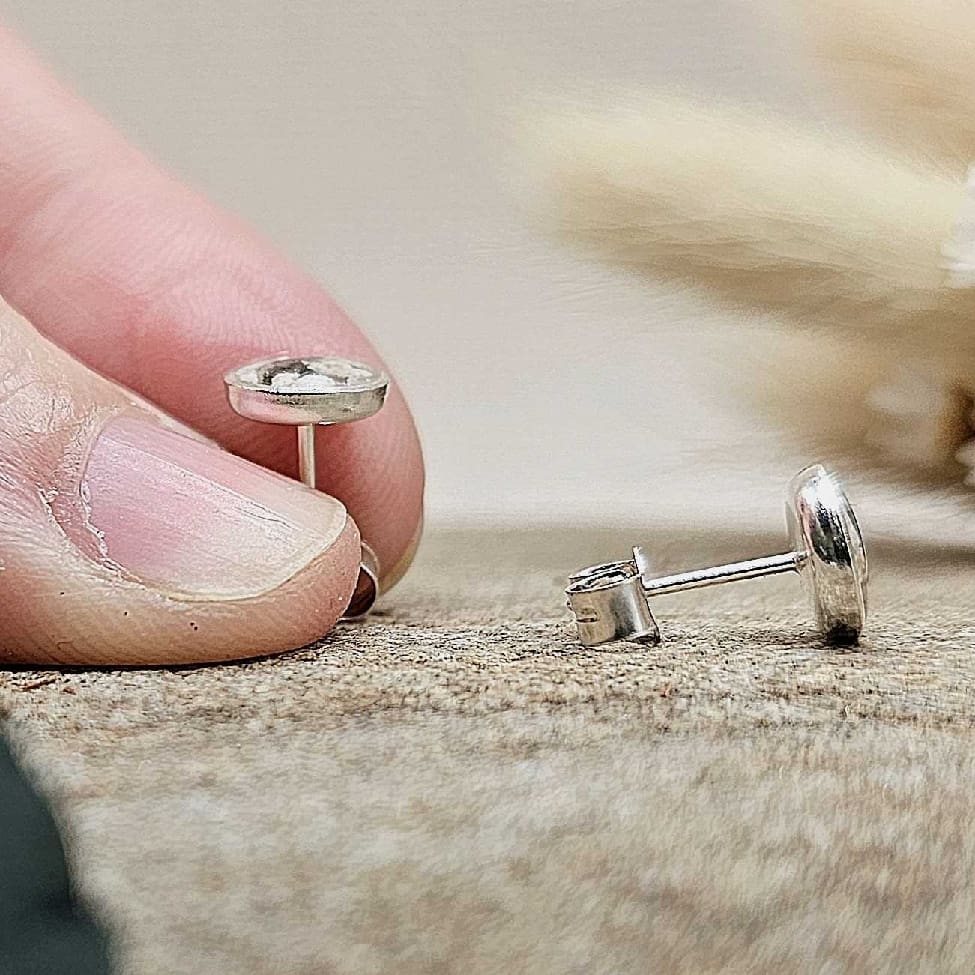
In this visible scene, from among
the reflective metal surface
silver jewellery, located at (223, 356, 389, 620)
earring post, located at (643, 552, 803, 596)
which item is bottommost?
earring post, located at (643, 552, 803, 596)

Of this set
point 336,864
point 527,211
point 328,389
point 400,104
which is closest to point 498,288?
point 400,104

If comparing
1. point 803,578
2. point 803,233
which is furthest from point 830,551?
point 803,233

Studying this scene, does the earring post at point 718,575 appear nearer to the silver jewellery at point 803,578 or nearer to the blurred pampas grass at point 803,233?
the silver jewellery at point 803,578

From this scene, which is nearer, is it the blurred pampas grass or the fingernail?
the fingernail

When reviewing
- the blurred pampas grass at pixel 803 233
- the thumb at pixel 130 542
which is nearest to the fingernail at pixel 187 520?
the thumb at pixel 130 542

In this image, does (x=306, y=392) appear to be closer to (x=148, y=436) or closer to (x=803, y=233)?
(x=148, y=436)

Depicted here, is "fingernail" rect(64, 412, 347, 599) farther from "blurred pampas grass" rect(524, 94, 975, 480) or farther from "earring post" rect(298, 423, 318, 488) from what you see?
"blurred pampas grass" rect(524, 94, 975, 480)

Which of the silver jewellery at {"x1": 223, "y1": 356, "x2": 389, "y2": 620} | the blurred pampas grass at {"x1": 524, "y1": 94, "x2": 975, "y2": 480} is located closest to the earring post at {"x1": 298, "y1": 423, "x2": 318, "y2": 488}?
the silver jewellery at {"x1": 223, "y1": 356, "x2": 389, "y2": 620}

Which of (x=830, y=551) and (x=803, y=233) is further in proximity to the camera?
(x=803, y=233)
